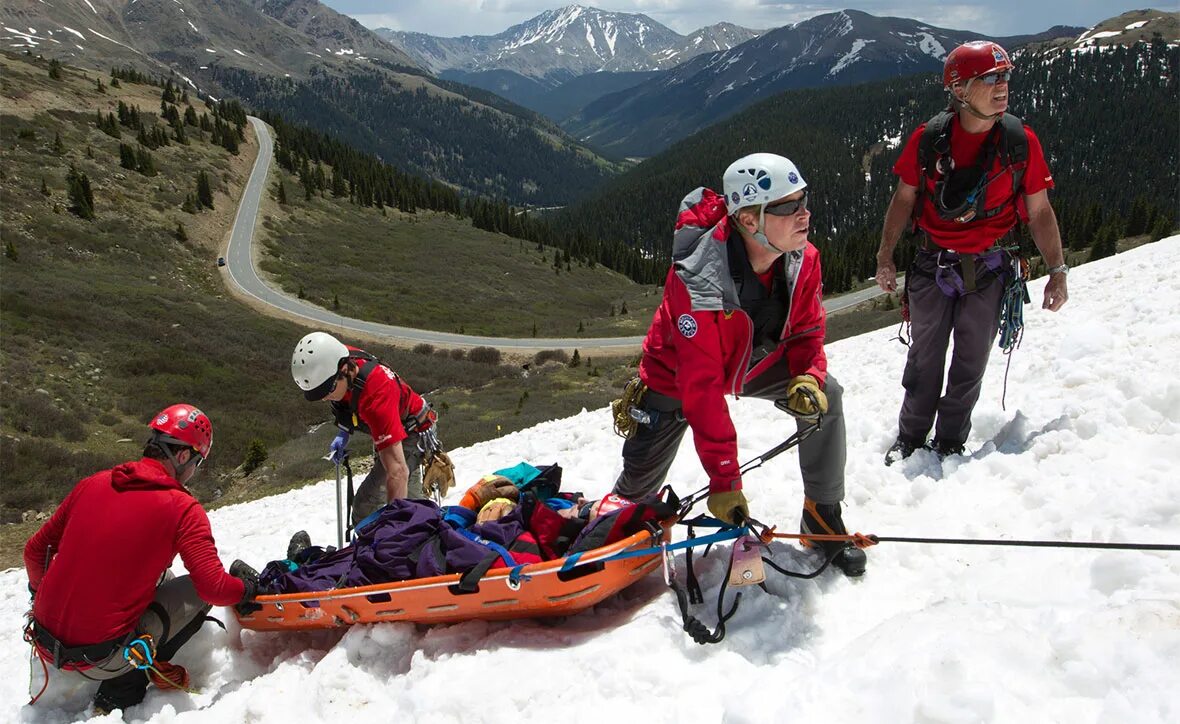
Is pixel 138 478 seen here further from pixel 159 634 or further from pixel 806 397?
pixel 806 397

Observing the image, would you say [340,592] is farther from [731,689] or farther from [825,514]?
[825,514]

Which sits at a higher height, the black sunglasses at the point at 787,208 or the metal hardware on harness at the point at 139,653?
the black sunglasses at the point at 787,208

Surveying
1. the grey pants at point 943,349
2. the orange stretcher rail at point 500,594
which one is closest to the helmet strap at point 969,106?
the grey pants at point 943,349

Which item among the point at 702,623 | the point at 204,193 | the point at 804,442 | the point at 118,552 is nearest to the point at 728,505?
the point at 702,623

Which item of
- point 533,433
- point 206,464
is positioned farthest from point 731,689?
point 206,464

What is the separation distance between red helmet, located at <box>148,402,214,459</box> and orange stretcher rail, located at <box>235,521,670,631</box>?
1.61 meters

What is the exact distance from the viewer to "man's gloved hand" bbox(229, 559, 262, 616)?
585 centimetres

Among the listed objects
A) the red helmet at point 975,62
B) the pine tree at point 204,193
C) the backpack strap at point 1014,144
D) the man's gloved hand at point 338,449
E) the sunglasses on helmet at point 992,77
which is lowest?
the pine tree at point 204,193

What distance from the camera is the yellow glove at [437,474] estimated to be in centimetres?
836

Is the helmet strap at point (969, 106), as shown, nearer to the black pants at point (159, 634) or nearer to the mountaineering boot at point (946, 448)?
the mountaineering boot at point (946, 448)

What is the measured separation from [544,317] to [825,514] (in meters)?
79.0

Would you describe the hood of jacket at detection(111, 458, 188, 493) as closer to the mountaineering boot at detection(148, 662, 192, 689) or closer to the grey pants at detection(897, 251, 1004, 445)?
the mountaineering boot at detection(148, 662, 192, 689)

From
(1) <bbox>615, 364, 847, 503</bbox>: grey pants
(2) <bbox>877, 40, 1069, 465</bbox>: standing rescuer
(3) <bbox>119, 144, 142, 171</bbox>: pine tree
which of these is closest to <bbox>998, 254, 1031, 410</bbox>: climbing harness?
(2) <bbox>877, 40, 1069, 465</bbox>: standing rescuer

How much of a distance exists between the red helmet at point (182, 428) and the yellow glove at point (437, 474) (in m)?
2.90
